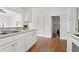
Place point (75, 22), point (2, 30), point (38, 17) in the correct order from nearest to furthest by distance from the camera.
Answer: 1. point (75, 22)
2. point (38, 17)
3. point (2, 30)

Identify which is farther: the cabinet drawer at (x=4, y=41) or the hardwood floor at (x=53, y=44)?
the cabinet drawer at (x=4, y=41)

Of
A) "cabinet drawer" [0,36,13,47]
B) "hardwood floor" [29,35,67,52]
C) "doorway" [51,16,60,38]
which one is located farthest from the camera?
"cabinet drawer" [0,36,13,47]

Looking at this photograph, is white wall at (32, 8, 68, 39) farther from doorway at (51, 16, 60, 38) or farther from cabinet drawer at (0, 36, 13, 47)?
cabinet drawer at (0, 36, 13, 47)

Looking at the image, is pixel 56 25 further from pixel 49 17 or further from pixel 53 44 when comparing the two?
pixel 53 44

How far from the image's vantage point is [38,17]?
33.4 inches

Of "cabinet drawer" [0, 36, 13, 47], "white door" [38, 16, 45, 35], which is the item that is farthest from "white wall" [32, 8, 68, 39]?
"cabinet drawer" [0, 36, 13, 47]

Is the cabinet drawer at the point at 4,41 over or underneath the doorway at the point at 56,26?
underneath

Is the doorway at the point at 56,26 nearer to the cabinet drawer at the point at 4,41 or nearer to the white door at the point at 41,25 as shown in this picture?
the white door at the point at 41,25

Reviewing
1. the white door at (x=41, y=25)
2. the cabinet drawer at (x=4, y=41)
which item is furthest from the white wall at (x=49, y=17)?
the cabinet drawer at (x=4, y=41)

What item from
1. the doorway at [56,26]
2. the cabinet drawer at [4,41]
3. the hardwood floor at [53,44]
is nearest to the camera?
the doorway at [56,26]
